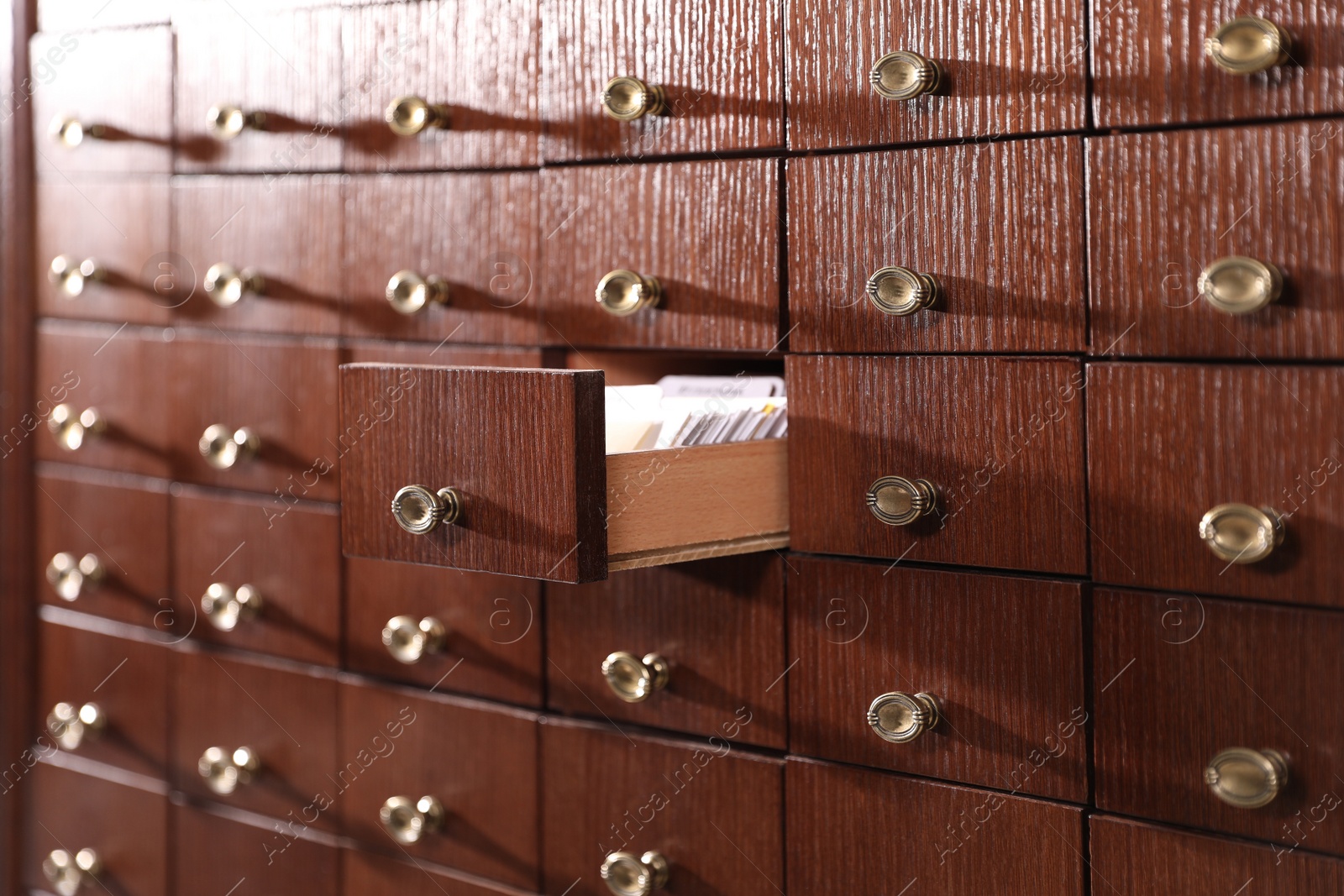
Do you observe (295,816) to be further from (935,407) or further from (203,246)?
(935,407)

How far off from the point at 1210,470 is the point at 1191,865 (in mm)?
304

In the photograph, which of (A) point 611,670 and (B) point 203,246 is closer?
(A) point 611,670

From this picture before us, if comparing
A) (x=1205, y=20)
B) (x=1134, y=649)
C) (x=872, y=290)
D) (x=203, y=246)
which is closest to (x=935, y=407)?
(x=872, y=290)

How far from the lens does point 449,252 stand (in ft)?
4.49

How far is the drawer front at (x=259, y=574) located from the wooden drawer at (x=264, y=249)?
0.67 ft

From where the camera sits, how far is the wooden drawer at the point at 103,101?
61.5 inches

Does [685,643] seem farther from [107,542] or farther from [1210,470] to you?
[107,542]

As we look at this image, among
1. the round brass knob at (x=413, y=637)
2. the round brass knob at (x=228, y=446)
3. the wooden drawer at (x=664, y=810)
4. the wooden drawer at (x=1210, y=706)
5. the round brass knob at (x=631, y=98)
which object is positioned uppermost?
the round brass knob at (x=631, y=98)

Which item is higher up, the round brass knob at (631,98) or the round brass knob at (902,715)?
the round brass knob at (631,98)

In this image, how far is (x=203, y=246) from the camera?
5.05 feet

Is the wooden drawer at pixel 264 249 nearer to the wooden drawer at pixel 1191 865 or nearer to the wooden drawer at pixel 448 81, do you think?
the wooden drawer at pixel 448 81

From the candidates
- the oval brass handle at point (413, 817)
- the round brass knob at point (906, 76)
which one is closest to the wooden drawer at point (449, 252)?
the round brass knob at point (906, 76)

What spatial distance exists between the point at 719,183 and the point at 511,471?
0.35 meters

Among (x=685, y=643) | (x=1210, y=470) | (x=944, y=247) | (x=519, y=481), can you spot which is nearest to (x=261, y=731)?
(x=685, y=643)
